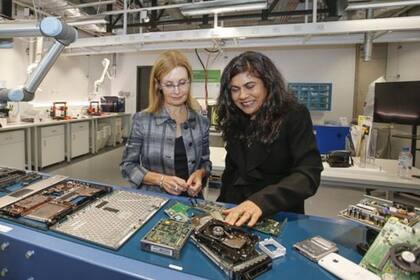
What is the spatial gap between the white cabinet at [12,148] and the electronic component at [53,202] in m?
3.41

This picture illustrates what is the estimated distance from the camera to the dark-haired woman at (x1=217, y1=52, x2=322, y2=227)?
990 millimetres

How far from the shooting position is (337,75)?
591cm

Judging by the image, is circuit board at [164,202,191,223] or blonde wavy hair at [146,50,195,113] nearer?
circuit board at [164,202,191,223]

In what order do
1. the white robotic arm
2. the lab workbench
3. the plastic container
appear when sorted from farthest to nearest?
the white robotic arm < the lab workbench < the plastic container

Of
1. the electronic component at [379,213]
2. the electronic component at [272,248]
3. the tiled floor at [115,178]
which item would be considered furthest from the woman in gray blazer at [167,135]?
the tiled floor at [115,178]

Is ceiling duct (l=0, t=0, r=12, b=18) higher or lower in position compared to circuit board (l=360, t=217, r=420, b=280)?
higher

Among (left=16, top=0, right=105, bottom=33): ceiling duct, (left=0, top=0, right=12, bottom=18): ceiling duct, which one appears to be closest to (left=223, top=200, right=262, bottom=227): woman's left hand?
(left=0, top=0, right=12, bottom=18): ceiling duct

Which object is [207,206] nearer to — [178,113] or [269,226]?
[269,226]

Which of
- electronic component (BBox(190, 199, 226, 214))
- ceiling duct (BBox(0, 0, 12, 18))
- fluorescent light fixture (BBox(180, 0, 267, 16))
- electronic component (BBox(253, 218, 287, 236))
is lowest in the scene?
electronic component (BBox(253, 218, 287, 236))

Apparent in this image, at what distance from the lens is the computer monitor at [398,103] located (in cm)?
374

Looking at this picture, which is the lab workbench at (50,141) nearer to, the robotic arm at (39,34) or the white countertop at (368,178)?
the white countertop at (368,178)

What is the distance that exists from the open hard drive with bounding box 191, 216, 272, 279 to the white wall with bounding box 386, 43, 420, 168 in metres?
4.63

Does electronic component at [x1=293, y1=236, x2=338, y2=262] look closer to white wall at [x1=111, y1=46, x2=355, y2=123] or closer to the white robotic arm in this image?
white wall at [x1=111, y1=46, x2=355, y2=123]

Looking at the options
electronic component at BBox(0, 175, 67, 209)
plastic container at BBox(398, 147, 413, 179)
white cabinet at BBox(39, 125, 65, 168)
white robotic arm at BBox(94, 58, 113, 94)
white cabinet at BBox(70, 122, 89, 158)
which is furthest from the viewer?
white robotic arm at BBox(94, 58, 113, 94)
